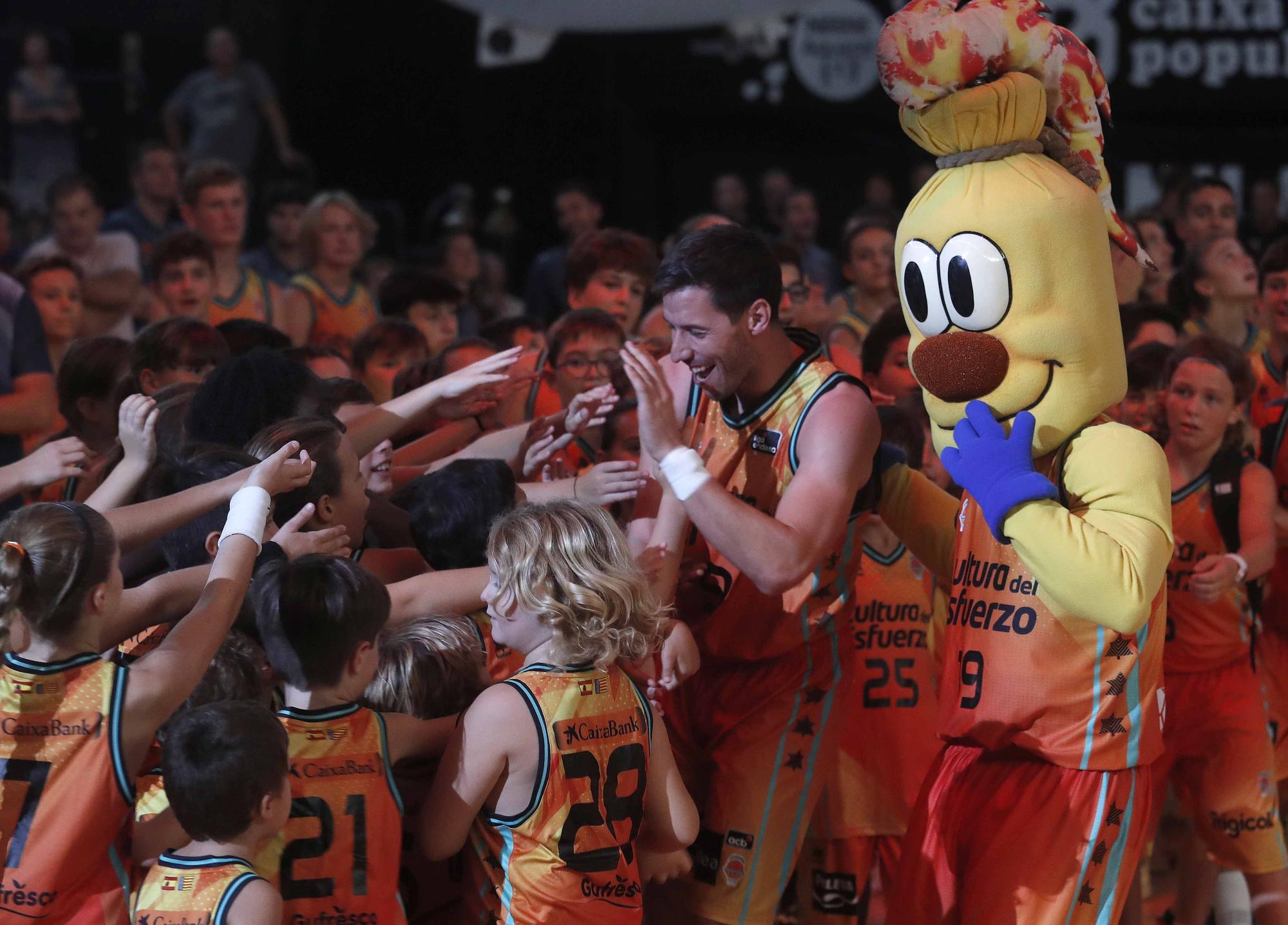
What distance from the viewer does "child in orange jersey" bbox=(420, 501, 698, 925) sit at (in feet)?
9.76

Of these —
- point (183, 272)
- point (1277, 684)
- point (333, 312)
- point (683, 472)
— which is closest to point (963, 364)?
point (683, 472)

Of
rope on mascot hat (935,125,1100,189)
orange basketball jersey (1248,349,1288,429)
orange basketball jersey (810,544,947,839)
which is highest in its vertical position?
rope on mascot hat (935,125,1100,189)

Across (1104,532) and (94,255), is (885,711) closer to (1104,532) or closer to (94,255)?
(1104,532)

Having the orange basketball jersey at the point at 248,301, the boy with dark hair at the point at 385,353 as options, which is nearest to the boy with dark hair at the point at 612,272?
the boy with dark hair at the point at 385,353

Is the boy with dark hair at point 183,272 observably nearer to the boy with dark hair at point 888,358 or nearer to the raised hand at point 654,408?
the boy with dark hair at point 888,358

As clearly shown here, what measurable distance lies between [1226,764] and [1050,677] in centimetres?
173

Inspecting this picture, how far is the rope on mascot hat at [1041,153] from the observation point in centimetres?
321

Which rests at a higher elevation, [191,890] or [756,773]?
[191,890]

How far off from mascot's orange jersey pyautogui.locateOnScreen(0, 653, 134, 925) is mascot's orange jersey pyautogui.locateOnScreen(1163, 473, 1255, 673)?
315 cm

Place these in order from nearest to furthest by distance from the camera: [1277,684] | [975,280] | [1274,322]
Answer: [975,280] < [1277,684] < [1274,322]

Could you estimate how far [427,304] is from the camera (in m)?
6.89

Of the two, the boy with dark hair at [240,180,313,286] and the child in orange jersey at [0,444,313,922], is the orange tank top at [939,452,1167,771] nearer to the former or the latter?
the child in orange jersey at [0,444,313,922]

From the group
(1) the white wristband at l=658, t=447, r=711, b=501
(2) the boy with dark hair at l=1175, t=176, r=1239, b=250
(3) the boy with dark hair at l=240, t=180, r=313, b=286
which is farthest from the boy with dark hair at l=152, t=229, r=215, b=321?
(2) the boy with dark hair at l=1175, t=176, r=1239, b=250

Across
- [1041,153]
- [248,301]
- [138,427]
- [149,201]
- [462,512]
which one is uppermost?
[149,201]
